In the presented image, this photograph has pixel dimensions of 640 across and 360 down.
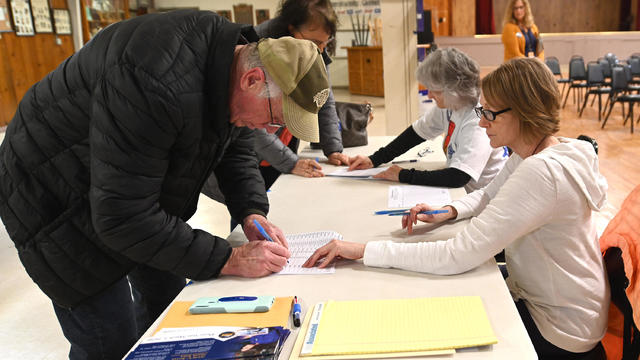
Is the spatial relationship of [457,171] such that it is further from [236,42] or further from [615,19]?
[615,19]

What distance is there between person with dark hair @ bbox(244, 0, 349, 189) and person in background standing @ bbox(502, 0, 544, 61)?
4.41 metres

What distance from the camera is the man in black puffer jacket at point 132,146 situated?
1048 mm

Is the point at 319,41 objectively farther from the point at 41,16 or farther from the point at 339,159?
the point at 41,16

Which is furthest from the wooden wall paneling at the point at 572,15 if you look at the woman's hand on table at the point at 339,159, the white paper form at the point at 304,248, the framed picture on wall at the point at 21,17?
the white paper form at the point at 304,248

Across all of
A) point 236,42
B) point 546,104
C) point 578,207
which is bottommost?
point 578,207

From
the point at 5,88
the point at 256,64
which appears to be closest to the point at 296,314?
the point at 256,64

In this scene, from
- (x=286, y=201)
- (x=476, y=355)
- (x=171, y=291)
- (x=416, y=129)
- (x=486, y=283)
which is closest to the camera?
(x=476, y=355)

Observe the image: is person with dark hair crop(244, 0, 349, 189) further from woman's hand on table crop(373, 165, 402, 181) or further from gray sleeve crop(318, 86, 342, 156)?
woman's hand on table crop(373, 165, 402, 181)

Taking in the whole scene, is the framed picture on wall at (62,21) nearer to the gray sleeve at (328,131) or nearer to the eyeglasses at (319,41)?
the gray sleeve at (328,131)

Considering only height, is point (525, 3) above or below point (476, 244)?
above

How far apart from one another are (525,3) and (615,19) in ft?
30.3

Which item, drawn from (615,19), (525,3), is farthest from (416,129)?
(615,19)

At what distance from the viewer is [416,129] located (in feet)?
8.59

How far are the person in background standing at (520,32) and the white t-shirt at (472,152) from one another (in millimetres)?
4429
